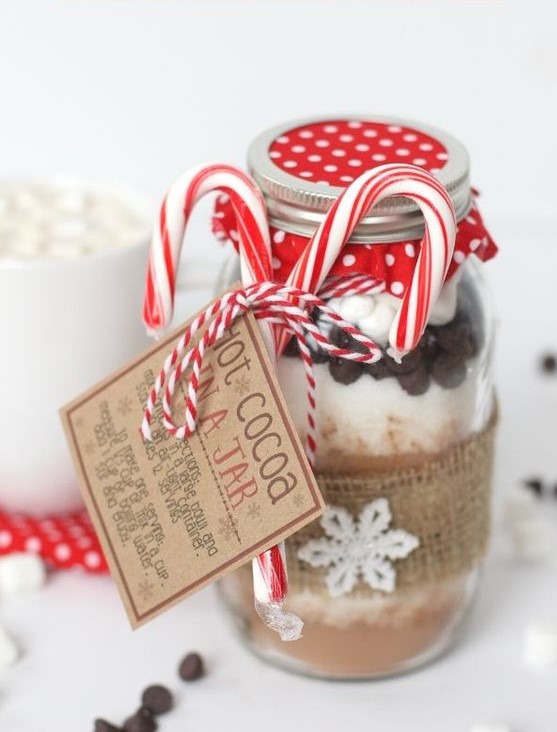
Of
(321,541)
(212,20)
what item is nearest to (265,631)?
(321,541)

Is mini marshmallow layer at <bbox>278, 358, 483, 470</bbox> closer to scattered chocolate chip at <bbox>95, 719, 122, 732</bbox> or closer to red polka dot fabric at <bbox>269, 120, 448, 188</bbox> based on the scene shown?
red polka dot fabric at <bbox>269, 120, 448, 188</bbox>

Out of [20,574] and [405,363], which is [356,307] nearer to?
[405,363]

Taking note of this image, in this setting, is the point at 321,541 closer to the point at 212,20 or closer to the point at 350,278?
the point at 350,278

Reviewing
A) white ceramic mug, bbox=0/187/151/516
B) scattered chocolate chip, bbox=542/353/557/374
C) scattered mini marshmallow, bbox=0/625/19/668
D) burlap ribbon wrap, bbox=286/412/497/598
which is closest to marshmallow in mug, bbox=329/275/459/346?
burlap ribbon wrap, bbox=286/412/497/598

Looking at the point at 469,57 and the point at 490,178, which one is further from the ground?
the point at 469,57

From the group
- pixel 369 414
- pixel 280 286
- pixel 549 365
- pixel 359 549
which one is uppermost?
pixel 280 286

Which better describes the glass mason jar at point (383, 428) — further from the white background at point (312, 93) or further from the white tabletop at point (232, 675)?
the white background at point (312, 93)

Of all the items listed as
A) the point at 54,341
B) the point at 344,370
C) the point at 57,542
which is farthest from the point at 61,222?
→ the point at 344,370
